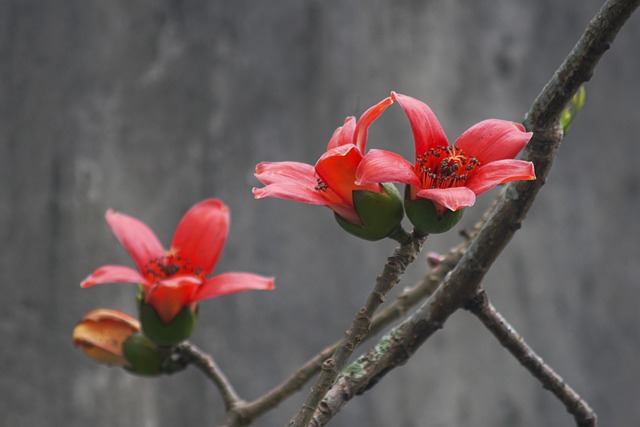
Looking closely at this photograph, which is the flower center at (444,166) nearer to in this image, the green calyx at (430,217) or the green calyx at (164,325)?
the green calyx at (430,217)

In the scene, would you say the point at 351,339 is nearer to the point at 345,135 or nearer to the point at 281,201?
the point at 345,135

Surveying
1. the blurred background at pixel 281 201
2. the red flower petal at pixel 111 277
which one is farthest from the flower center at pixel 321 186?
the blurred background at pixel 281 201

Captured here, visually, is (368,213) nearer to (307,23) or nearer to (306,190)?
(306,190)

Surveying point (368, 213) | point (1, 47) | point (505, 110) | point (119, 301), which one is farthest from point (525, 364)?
point (505, 110)

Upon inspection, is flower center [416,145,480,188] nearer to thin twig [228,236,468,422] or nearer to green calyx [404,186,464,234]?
green calyx [404,186,464,234]

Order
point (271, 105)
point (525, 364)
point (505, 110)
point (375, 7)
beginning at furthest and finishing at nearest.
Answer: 1. point (505, 110)
2. point (375, 7)
3. point (271, 105)
4. point (525, 364)

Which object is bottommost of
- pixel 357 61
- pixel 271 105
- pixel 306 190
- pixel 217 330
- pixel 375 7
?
pixel 306 190

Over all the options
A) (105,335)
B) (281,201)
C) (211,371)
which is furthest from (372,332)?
(281,201)
